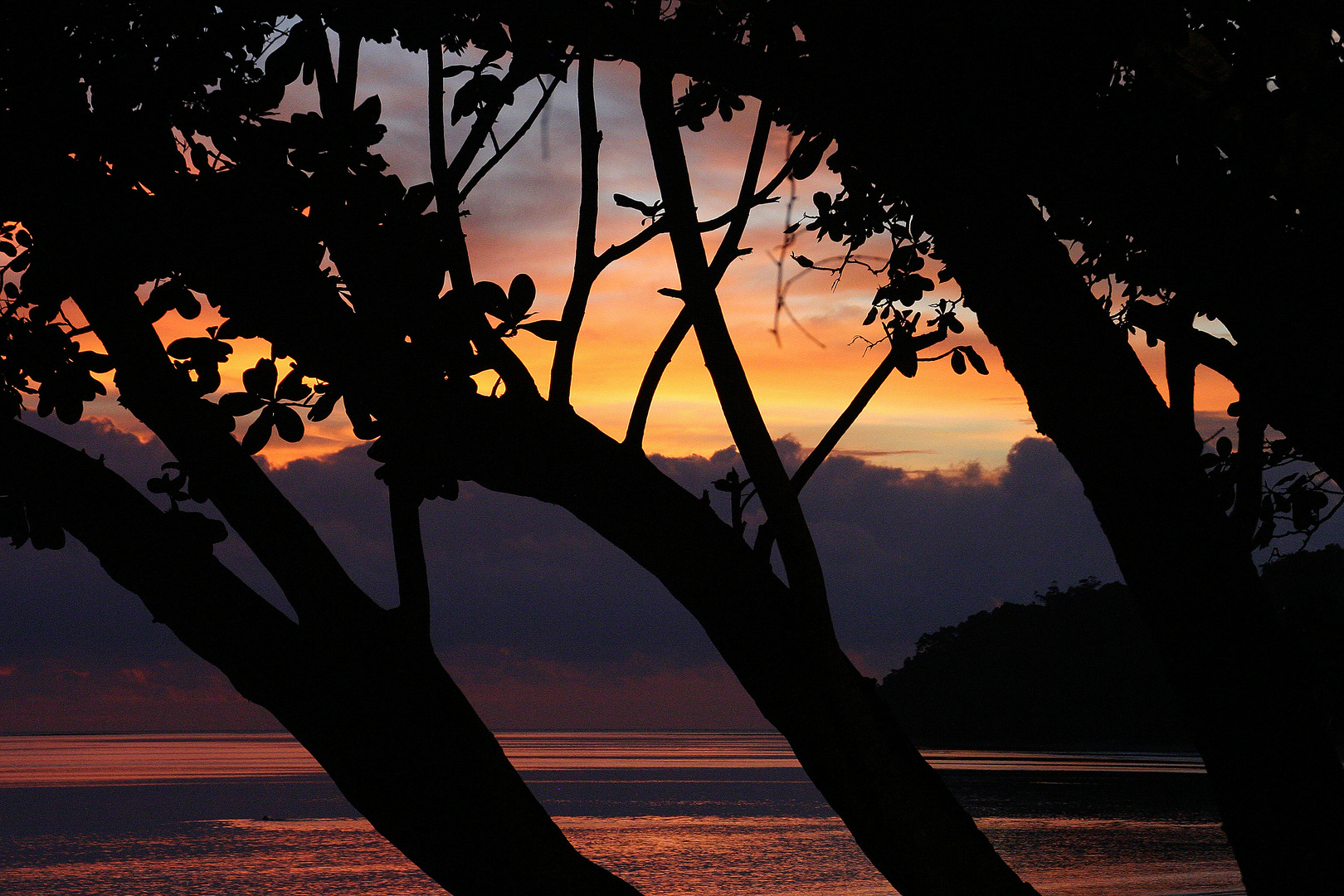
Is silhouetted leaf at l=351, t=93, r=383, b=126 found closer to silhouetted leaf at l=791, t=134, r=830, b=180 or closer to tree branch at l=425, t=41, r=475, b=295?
tree branch at l=425, t=41, r=475, b=295

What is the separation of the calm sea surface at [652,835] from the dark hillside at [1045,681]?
971 inches

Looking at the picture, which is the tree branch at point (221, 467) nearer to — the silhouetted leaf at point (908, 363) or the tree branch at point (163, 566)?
the tree branch at point (163, 566)

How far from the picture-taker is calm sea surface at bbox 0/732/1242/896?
56969 mm

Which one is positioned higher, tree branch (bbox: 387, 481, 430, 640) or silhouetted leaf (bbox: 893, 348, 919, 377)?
silhouetted leaf (bbox: 893, 348, 919, 377)

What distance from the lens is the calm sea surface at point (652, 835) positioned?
56969 millimetres

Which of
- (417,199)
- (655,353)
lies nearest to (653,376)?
(655,353)

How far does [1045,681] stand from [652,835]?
11640 centimetres

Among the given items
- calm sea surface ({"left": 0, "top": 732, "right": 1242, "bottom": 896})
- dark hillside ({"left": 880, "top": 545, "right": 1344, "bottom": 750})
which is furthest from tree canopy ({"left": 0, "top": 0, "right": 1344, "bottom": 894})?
dark hillside ({"left": 880, "top": 545, "right": 1344, "bottom": 750})

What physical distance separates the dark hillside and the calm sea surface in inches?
971

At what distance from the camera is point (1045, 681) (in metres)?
177

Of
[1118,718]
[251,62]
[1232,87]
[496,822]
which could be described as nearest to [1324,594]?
[1232,87]

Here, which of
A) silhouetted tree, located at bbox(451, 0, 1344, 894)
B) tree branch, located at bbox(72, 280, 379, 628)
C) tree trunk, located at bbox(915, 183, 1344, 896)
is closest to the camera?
silhouetted tree, located at bbox(451, 0, 1344, 894)

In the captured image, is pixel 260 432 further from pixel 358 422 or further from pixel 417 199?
pixel 417 199

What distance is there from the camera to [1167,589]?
307 cm
